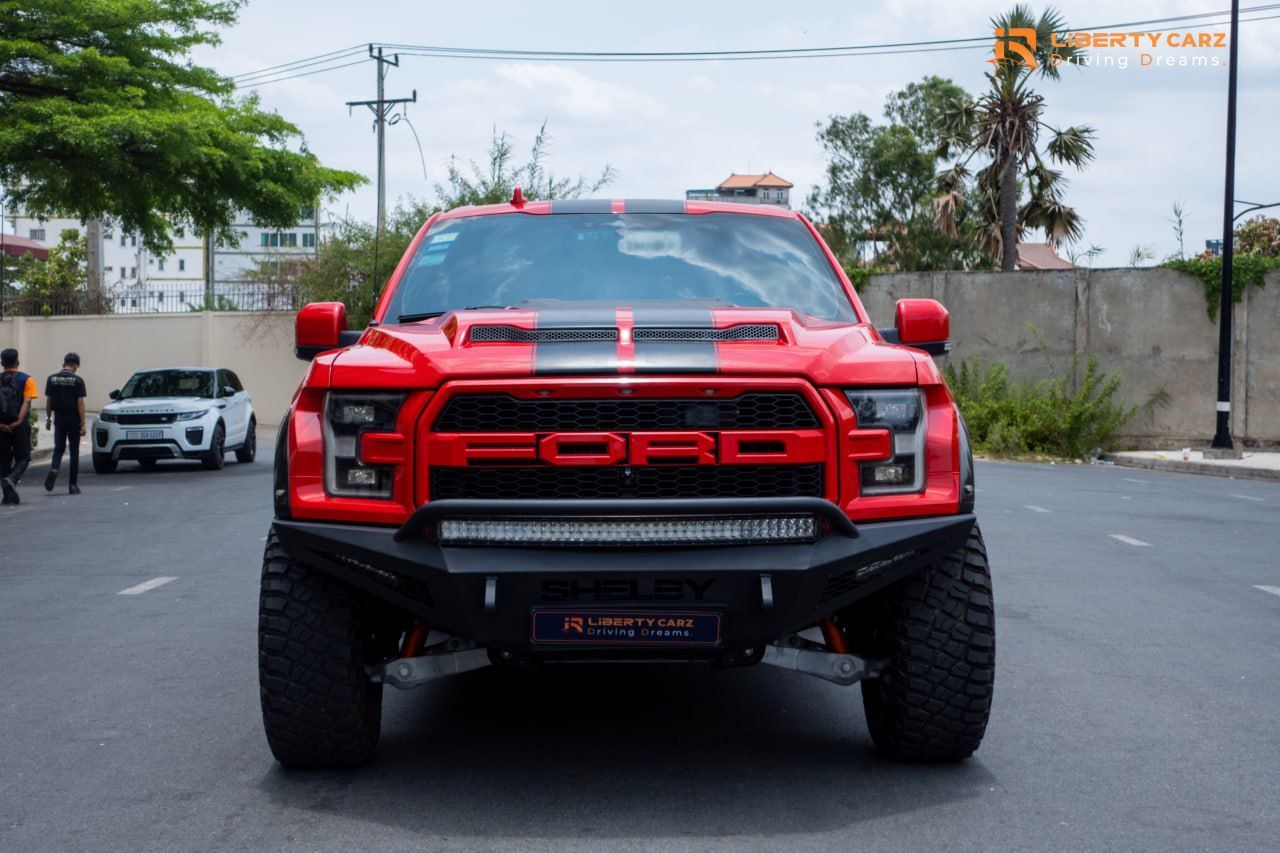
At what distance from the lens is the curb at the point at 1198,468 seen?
70.6 ft

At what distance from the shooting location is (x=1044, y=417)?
83.9 feet

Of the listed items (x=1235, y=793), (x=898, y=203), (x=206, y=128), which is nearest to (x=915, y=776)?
Answer: (x=1235, y=793)

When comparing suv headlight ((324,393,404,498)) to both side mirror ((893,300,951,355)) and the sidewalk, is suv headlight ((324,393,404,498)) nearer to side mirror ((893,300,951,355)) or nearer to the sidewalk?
side mirror ((893,300,951,355))

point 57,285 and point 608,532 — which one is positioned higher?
point 57,285

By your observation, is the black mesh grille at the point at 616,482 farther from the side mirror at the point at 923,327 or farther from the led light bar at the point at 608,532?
the side mirror at the point at 923,327

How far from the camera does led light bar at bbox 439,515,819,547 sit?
4.21 metres

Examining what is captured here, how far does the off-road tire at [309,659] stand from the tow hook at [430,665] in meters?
0.11

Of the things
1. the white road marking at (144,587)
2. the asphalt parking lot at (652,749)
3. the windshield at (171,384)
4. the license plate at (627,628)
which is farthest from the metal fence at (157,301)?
the license plate at (627,628)

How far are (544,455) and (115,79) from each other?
1945 cm

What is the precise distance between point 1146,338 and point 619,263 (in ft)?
76.1

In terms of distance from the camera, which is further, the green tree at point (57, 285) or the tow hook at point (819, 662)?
the green tree at point (57, 285)

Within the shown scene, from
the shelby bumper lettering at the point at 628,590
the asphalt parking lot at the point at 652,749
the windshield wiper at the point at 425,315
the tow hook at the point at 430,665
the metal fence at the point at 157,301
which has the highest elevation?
the metal fence at the point at 157,301

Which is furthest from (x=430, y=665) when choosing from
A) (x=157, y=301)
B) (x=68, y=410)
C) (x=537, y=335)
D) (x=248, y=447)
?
(x=157, y=301)

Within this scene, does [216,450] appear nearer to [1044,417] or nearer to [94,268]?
[1044,417]
